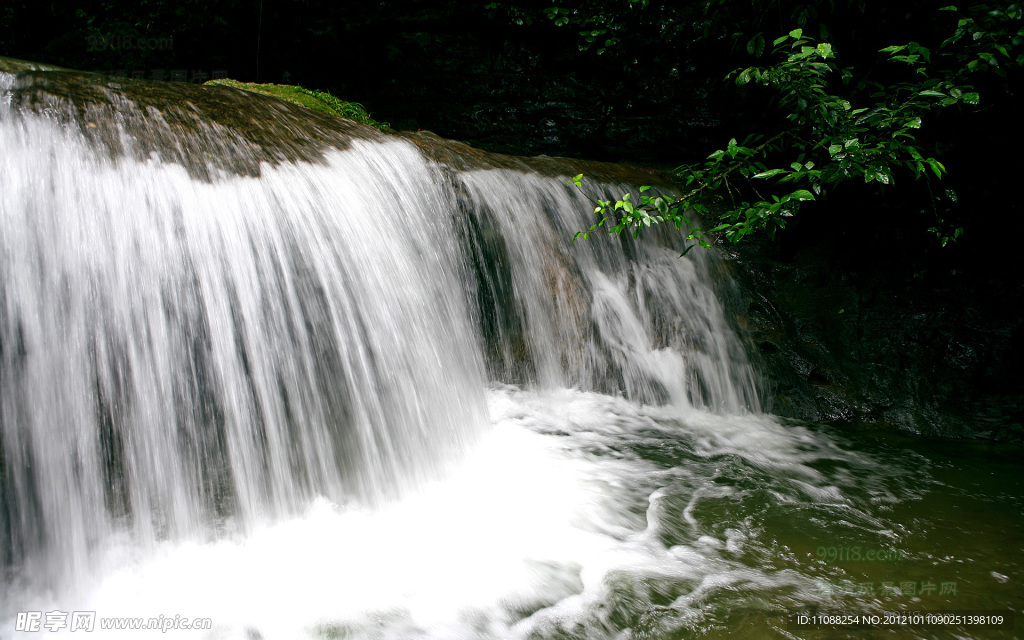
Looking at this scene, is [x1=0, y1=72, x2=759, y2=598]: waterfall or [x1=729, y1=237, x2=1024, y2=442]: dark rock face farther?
[x1=729, y1=237, x2=1024, y2=442]: dark rock face

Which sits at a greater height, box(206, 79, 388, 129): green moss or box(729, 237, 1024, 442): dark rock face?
box(206, 79, 388, 129): green moss

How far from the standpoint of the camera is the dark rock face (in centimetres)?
459

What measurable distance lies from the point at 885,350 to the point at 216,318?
16.5 feet

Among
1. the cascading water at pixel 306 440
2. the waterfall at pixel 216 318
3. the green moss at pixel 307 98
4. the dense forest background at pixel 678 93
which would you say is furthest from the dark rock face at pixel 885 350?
the green moss at pixel 307 98

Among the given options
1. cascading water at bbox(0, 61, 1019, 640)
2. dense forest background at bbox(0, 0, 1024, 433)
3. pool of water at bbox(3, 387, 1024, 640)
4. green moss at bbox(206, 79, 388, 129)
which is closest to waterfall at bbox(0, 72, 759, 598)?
cascading water at bbox(0, 61, 1019, 640)

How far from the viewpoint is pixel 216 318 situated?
9.05 feet

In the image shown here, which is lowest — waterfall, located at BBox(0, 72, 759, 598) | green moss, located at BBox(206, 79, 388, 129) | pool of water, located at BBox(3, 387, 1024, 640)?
pool of water, located at BBox(3, 387, 1024, 640)

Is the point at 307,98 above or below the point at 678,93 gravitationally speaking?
below

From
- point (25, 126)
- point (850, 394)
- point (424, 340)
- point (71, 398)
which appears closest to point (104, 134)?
point (25, 126)

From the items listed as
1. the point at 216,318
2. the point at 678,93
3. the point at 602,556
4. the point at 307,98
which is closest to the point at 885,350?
the point at 602,556

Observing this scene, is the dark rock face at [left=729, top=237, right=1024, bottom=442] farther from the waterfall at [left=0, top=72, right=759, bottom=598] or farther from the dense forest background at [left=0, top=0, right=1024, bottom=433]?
the waterfall at [left=0, top=72, right=759, bottom=598]

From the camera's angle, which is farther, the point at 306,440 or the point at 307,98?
the point at 307,98

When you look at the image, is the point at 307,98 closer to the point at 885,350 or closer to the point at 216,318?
the point at 216,318

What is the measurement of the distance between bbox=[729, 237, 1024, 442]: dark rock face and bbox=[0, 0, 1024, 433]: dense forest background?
0.7 inches
